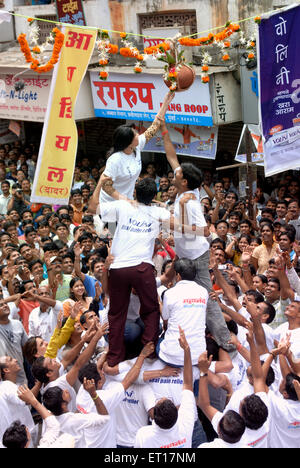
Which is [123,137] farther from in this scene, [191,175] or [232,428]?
[232,428]

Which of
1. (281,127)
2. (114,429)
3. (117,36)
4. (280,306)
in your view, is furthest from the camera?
(117,36)

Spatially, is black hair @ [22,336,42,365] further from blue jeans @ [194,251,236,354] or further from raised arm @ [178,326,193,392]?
raised arm @ [178,326,193,392]

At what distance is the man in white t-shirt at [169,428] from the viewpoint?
14.6 ft

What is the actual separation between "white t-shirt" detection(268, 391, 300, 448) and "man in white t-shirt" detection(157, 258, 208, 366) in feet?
2.44

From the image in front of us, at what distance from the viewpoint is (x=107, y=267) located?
17.7 ft

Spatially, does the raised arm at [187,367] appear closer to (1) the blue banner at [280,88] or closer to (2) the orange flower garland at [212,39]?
(1) the blue banner at [280,88]

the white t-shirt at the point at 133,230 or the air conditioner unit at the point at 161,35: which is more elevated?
the air conditioner unit at the point at 161,35

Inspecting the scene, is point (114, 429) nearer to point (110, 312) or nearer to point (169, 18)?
point (110, 312)

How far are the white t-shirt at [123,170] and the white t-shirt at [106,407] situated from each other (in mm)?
1706

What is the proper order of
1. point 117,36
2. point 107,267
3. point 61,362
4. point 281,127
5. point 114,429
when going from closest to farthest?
point 114,429
point 107,267
point 61,362
point 281,127
point 117,36

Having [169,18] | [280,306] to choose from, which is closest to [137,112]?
[169,18]

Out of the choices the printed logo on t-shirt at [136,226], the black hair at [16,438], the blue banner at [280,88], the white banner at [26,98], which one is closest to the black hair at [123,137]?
the printed logo on t-shirt at [136,226]

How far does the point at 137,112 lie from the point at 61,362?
8322 millimetres

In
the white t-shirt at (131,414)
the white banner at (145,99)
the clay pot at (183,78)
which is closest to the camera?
the white t-shirt at (131,414)
